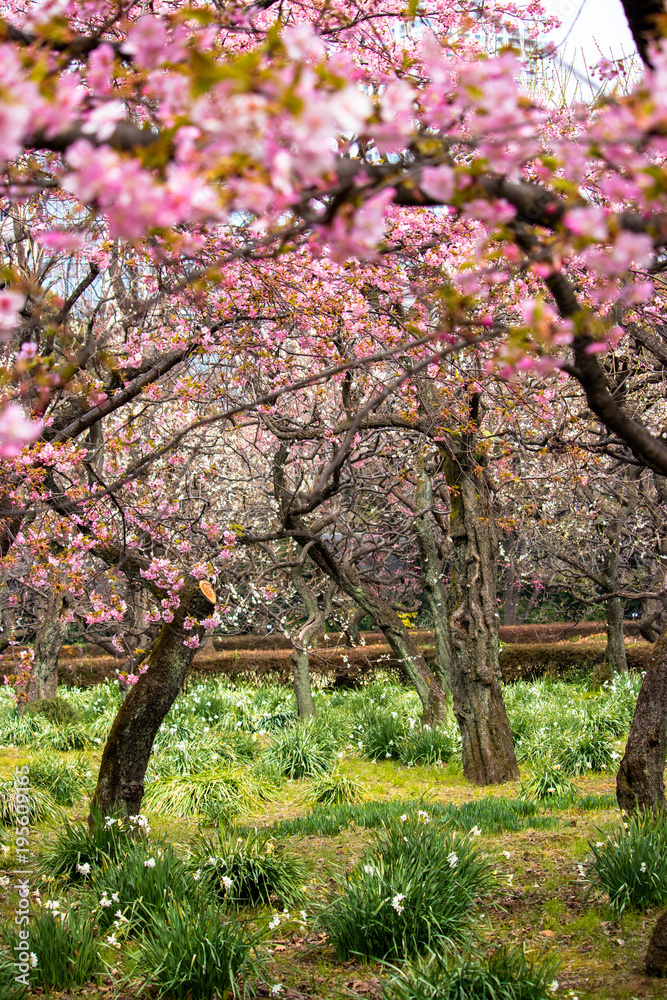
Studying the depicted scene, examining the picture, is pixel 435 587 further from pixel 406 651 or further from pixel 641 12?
pixel 641 12

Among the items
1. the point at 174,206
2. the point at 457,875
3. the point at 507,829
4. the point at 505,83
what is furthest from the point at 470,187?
the point at 507,829

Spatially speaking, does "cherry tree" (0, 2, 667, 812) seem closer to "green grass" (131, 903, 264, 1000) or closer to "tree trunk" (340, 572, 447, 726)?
"green grass" (131, 903, 264, 1000)

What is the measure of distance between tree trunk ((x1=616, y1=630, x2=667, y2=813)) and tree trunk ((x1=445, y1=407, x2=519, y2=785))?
2880 millimetres

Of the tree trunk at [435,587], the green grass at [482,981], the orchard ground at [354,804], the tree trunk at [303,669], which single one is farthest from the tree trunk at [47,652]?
the green grass at [482,981]

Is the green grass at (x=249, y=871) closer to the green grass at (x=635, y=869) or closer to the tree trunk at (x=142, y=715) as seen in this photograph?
the tree trunk at (x=142, y=715)

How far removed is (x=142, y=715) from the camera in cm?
529

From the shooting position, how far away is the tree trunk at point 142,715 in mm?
5293

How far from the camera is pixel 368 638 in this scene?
21.0m

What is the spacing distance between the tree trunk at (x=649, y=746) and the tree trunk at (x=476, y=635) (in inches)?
113

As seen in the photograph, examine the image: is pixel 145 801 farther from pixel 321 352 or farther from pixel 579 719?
pixel 579 719

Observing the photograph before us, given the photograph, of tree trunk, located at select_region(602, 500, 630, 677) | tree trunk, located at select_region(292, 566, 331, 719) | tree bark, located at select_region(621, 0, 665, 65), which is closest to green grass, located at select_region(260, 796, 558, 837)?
tree trunk, located at select_region(292, 566, 331, 719)

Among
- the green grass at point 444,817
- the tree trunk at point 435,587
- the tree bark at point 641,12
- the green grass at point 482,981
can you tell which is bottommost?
the green grass at point 444,817

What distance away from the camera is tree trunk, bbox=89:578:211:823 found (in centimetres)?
529

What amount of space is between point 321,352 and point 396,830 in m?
3.61
